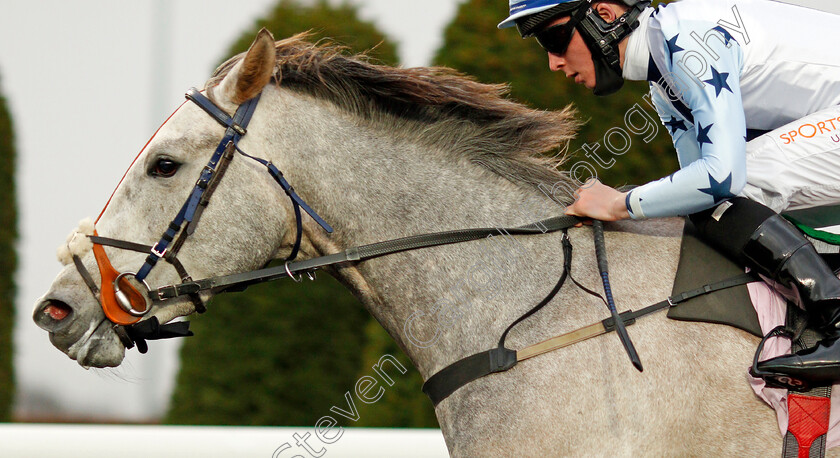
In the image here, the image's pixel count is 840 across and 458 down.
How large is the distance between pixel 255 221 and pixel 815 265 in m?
1.70

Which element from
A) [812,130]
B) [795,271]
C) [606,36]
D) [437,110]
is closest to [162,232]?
[437,110]

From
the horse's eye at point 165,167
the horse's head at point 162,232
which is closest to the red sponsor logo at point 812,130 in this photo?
the horse's head at point 162,232

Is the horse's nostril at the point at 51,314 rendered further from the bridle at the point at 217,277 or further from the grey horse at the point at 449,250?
the bridle at the point at 217,277

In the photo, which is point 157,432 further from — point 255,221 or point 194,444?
point 255,221

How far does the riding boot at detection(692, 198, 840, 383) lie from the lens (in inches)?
83.3

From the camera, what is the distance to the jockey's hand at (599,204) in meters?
2.47

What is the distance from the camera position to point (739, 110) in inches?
89.6

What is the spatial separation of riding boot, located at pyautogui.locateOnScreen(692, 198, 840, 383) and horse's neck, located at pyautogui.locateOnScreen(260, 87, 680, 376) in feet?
1.57

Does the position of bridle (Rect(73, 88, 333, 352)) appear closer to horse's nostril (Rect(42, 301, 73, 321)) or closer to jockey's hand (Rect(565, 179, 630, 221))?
horse's nostril (Rect(42, 301, 73, 321))

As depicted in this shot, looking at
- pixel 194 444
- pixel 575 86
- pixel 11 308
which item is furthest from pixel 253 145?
pixel 11 308

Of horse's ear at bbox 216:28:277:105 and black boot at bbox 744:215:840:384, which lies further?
horse's ear at bbox 216:28:277:105

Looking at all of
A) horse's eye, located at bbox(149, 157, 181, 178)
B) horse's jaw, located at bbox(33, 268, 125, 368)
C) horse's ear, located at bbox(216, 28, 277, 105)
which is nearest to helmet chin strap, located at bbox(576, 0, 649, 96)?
horse's ear, located at bbox(216, 28, 277, 105)

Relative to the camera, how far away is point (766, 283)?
2.37 metres

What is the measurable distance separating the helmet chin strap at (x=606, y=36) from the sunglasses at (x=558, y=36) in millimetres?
34
